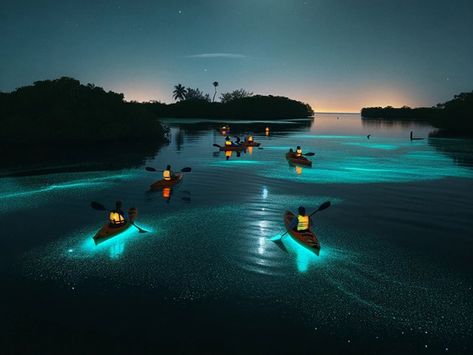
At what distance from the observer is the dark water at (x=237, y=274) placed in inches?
392

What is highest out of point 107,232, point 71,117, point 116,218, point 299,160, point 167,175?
point 71,117

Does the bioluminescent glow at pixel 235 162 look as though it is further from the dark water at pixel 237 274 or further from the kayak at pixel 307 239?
the kayak at pixel 307 239

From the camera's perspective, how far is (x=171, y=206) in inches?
925

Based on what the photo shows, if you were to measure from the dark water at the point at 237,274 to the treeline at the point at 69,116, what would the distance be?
42.7 m

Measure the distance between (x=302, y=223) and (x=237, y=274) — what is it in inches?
169

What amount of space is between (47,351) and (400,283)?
468 inches

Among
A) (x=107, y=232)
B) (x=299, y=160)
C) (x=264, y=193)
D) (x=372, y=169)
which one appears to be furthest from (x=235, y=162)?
(x=107, y=232)

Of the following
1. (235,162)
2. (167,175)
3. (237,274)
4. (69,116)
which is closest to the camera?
(237,274)

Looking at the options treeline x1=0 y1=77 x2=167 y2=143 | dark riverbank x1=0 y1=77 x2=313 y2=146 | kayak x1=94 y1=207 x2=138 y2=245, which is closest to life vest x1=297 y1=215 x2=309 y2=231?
kayak x1=94 y1=207 x2=138 y2=245

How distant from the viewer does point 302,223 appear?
16047 millimetres

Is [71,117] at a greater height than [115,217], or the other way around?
[71,117]

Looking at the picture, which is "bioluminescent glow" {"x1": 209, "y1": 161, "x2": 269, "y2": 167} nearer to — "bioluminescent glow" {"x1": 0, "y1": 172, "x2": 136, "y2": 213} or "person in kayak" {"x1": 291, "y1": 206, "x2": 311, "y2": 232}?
"bioluminescent glow" {"x1": 0, "y1": 172, "x2": 136, "y2": 213}

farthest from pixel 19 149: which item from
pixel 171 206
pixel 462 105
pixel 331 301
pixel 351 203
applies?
pixel 462 105

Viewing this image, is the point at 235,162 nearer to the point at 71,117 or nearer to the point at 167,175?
the point at 167,175
